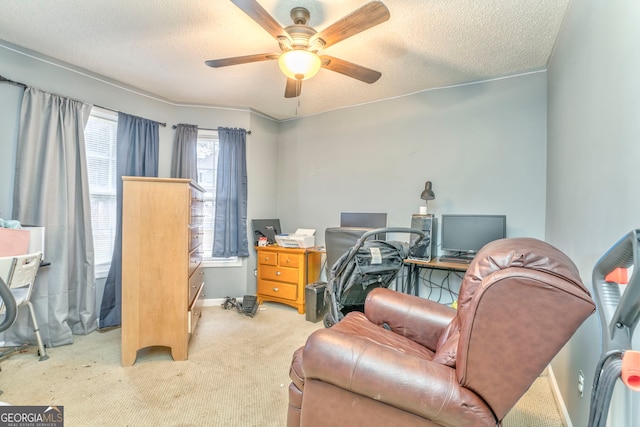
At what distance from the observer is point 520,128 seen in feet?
9.37

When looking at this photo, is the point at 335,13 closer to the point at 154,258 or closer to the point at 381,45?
the point at 381,45

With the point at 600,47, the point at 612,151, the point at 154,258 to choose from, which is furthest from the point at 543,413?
the point at 154,258

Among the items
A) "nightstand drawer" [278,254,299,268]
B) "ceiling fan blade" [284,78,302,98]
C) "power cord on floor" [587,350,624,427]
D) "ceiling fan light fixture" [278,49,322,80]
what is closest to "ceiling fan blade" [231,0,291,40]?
"ceiling fan light fixture" [278,49,322,80]

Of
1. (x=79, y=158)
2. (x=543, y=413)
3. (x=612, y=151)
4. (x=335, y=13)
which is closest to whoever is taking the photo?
(x=612, y=151)

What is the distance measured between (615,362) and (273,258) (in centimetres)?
335

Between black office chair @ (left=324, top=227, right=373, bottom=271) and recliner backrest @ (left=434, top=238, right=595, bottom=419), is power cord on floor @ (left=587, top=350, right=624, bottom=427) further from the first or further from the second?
black office chair @ (left=324, top=227, right=373, bottom=271)

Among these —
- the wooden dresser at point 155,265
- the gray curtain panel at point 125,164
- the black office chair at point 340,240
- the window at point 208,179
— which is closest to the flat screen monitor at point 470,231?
the black office chair at point 340,240

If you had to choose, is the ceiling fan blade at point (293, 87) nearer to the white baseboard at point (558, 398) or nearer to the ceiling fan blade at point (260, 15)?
the ceiling fan blade at point (260, 15)

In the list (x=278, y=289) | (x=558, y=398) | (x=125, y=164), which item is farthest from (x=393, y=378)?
(x=125, y=164)

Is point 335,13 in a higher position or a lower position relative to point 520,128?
higher

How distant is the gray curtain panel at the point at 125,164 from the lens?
309cm

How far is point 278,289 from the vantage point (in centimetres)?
374

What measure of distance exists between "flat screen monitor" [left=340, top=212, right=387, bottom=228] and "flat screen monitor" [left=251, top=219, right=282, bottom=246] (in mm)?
1011

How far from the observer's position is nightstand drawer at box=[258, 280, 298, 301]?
3645 millimetres
